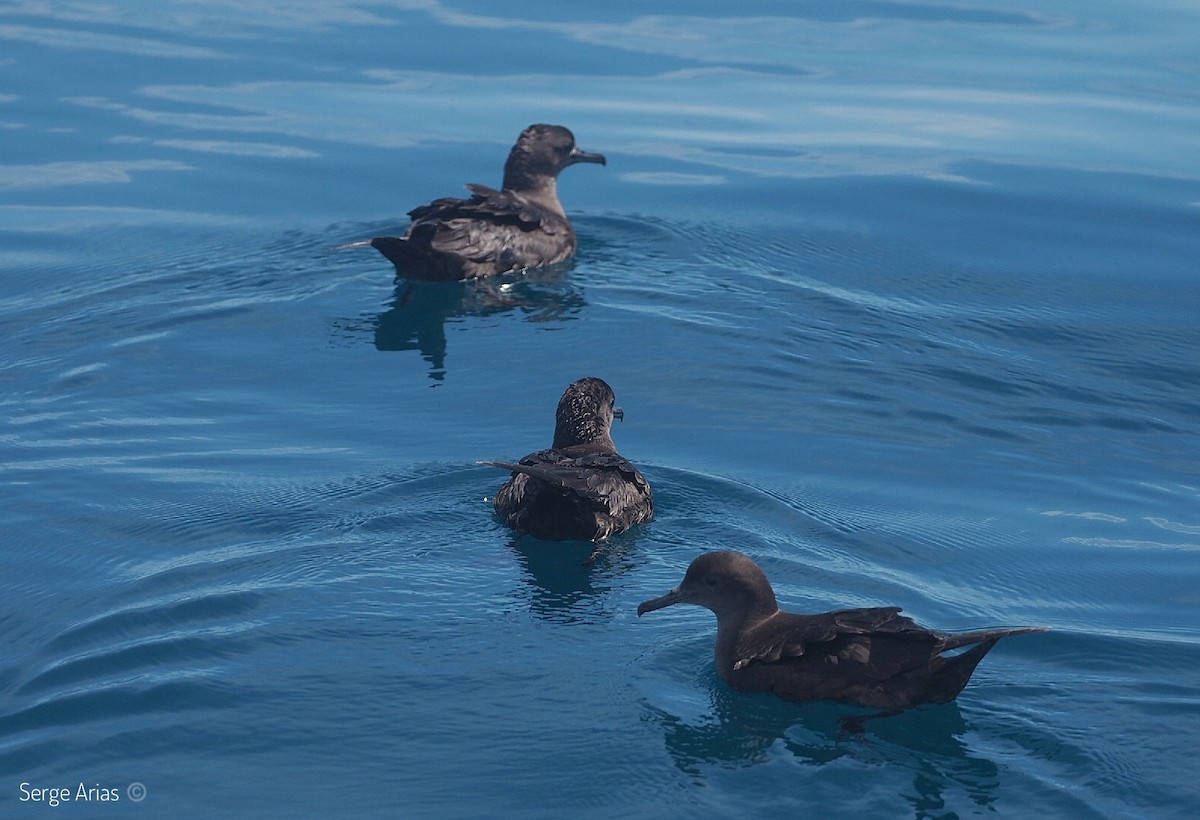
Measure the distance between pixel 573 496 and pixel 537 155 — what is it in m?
6.82

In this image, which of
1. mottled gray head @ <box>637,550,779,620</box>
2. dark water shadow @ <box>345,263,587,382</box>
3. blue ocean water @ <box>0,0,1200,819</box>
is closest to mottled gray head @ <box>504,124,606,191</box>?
blue ocean water @ <box>0,0,1200,819</box>

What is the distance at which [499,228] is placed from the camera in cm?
1333

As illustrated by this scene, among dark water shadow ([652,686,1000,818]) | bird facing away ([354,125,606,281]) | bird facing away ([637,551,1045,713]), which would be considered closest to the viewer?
dark water shadow ([652,686,1000,818])

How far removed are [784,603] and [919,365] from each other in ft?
12.3

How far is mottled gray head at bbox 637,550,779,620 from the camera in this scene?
23.1 ft

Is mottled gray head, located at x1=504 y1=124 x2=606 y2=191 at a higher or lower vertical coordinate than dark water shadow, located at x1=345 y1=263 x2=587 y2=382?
higher

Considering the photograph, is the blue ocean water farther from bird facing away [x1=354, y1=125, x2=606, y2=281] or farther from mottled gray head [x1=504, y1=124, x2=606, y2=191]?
mottled gray head [x1=504, y1=124, x2=606, y2=191]

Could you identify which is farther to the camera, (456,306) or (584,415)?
(456,306)

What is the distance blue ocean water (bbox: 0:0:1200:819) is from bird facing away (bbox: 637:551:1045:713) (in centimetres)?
13

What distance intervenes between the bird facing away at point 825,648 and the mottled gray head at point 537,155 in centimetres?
800

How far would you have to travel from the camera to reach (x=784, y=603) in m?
7.59

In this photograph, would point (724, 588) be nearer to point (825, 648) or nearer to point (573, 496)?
point (825, 648)

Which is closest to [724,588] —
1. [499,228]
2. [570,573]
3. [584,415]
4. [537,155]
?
[570,573]

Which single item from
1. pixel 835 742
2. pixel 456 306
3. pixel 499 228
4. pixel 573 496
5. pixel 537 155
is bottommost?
pixel 835 742
